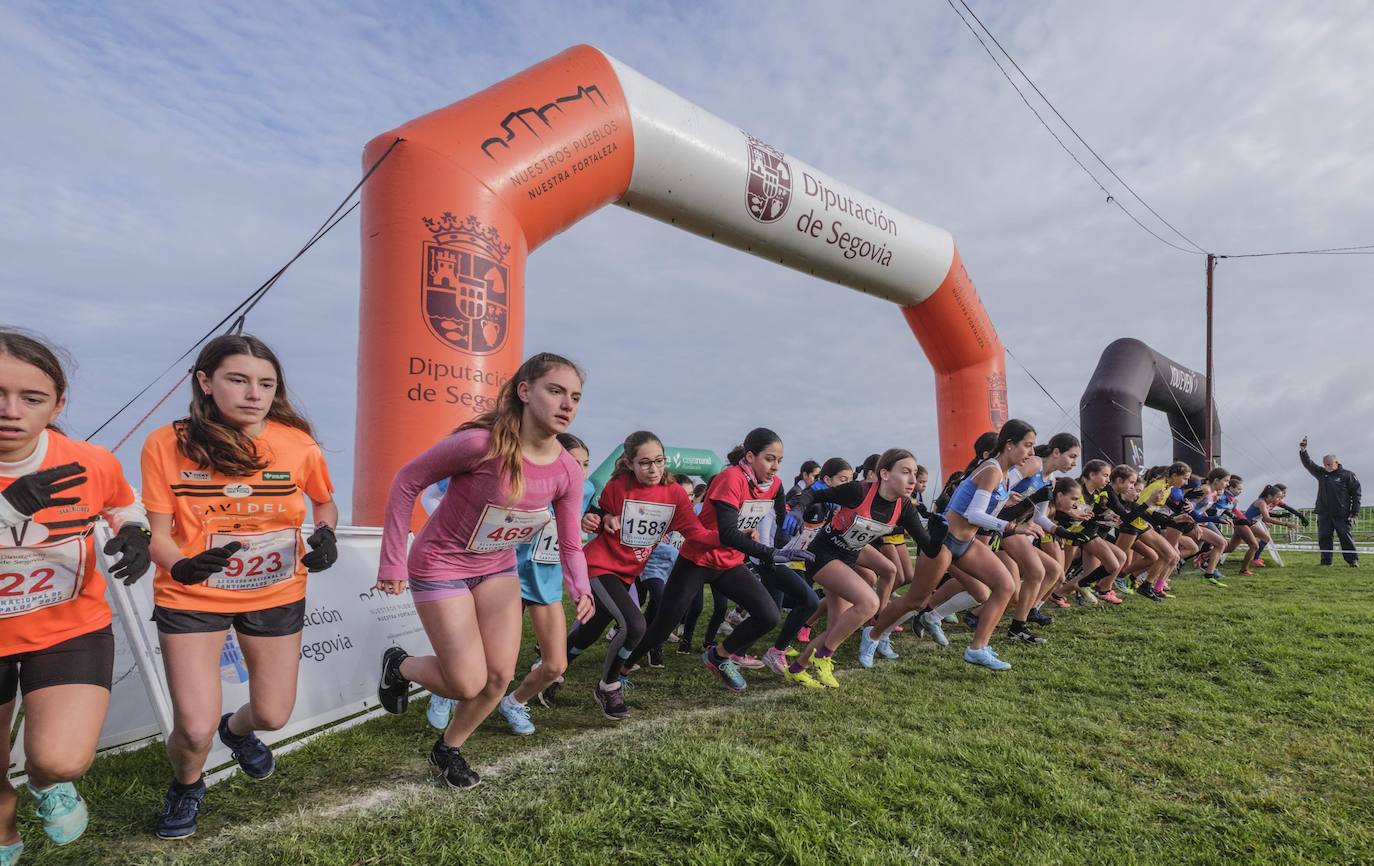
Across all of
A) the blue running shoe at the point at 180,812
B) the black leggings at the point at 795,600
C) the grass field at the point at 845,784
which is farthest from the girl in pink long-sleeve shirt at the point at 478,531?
the black leggings at the point at 795,600

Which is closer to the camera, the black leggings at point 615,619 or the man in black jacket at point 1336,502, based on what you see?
the black leggings at point 615,619

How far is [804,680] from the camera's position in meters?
5.16

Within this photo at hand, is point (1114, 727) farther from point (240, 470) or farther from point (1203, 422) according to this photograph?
point (1203, 422)

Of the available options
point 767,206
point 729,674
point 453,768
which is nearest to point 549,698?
point 729,674

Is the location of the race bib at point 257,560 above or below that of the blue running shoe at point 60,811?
above

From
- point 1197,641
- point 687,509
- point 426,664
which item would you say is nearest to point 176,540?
point 426,664

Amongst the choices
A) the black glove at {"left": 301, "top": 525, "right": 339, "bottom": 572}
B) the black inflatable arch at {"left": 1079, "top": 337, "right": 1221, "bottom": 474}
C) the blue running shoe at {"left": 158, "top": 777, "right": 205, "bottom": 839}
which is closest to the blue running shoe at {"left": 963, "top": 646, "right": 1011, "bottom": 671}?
the black glove at {"left": 301, "top": 525, "right": 339, "bottom": 572}

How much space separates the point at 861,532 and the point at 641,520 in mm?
1746

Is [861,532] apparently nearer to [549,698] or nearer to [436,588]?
[549,698]

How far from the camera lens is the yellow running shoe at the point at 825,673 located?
5.14m

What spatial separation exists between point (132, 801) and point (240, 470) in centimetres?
159

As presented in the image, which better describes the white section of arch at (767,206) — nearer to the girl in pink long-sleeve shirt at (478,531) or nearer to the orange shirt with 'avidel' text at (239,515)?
the girl in pink long-sleeve shirt at (478,531)

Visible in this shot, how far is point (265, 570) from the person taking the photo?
2.99 metres

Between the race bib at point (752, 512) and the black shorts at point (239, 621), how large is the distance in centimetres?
299
